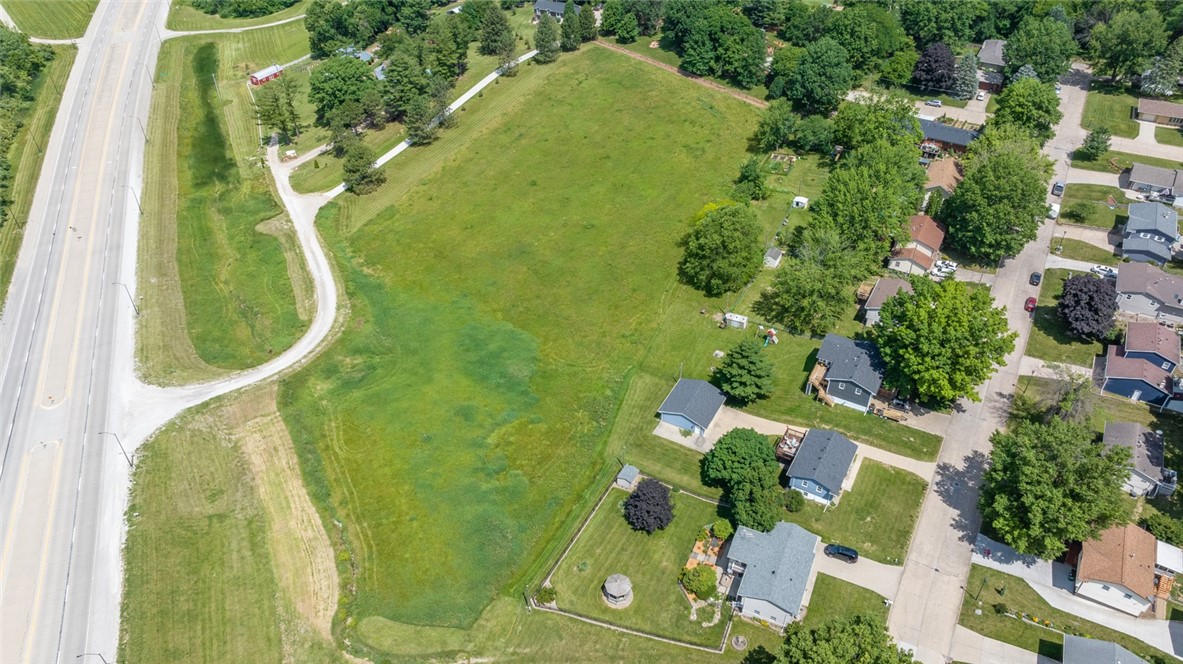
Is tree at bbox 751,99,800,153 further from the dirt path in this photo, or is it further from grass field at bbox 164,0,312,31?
grass field at bbox 164,0,312,31

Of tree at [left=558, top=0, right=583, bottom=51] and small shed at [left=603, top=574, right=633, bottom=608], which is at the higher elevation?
tree at [left=558, top=0, right=583, bottom=51]

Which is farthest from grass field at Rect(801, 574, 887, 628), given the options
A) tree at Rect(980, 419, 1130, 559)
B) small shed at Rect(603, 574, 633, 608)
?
small shed at Rect(603, 574, 633, 608)

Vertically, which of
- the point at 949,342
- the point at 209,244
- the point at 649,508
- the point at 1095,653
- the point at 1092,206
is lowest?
the point at 649,508

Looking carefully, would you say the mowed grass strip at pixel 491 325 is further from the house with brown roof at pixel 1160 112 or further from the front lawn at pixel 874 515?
the house with brown roof at pixel 1160 112

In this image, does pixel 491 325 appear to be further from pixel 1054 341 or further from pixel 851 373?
pixel 1054 341

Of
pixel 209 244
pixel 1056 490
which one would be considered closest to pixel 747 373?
pixel 1056 490
